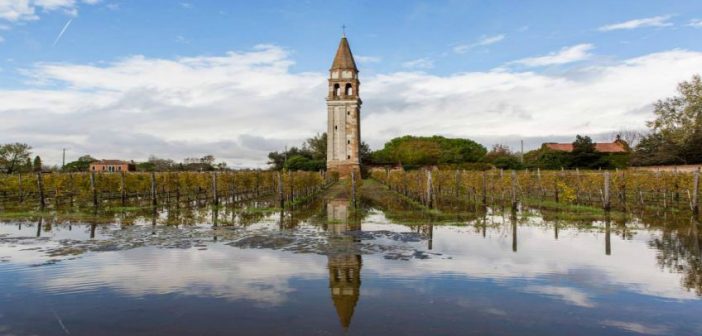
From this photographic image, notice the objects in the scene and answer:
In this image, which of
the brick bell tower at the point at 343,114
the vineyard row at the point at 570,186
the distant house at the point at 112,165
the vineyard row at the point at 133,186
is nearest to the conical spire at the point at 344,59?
the brick bell tower at the point at 343,114

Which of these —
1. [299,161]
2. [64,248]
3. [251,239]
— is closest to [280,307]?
[251,239]

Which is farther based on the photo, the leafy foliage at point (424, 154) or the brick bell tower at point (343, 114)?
the leafy foliage at point (424, 154)

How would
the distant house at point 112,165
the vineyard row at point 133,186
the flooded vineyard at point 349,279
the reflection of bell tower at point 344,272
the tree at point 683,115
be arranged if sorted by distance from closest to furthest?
the flooded vineyard at point 349,279
the reflection of bell tower at point 344,272
the vineyard row at point 133,186
the tree at point 683,115
the distant house at point 112,165

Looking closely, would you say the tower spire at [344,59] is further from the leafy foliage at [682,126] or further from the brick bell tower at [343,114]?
the leafy foliage at [682,126]

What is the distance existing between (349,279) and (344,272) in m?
0.55

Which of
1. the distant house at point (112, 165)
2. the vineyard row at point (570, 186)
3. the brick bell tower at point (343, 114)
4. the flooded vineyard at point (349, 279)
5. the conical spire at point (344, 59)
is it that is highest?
the conical spire at point (344, 59)

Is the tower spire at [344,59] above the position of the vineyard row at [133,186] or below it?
above

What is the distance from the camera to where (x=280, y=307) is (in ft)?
24.6

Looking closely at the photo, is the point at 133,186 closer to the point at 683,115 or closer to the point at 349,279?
the point at 349,279

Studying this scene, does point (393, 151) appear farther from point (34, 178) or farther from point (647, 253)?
point (647, 253)

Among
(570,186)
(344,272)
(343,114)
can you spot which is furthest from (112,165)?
(344,272)

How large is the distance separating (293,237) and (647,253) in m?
8.93

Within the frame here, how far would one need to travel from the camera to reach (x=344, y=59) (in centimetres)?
6738

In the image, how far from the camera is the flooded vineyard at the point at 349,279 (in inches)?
269
